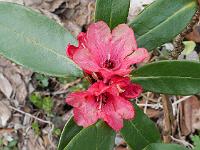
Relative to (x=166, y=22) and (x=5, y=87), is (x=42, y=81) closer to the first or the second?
(x=5, y=87)

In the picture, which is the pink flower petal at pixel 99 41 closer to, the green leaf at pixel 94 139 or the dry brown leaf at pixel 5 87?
the green leaf at pixel 94 139

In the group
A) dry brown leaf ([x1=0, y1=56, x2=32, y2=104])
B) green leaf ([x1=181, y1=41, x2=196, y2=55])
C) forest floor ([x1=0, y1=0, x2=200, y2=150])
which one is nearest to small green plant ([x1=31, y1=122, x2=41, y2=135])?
forest floor ([x1=0, y1=0, x2=200, y2=150])

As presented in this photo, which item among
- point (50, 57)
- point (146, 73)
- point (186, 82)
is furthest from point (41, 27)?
point (186, 82)

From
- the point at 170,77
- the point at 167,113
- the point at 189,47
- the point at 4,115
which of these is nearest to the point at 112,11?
the point at 170,77

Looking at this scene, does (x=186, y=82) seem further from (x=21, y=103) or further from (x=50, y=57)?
(x=21, y=103)

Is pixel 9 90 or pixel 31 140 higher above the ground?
pixel 9 90

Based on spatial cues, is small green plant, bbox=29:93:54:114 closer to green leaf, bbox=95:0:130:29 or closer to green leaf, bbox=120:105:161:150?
green leaf, bbox=120:105:161:150
